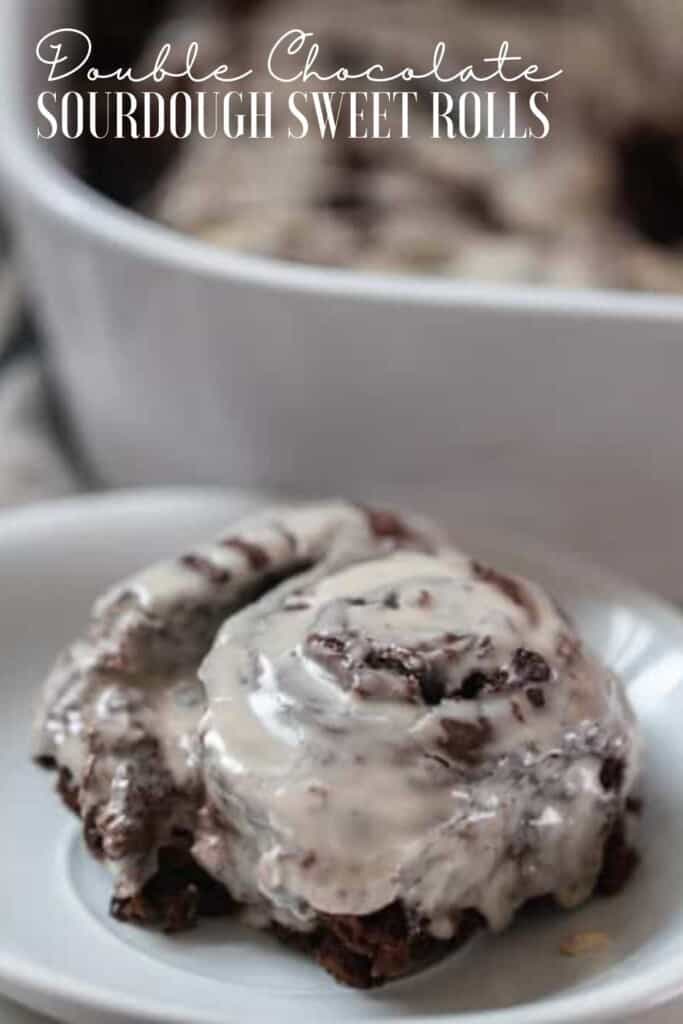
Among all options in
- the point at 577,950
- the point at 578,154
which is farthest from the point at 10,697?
the point at 578,154

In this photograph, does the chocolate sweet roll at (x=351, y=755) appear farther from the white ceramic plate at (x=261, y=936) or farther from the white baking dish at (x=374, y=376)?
the white baking dish at (x=374, y=376)

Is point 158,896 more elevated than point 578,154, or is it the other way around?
point 578,154

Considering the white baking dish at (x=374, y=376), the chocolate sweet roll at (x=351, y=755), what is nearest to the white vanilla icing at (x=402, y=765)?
the chocolate sweet roll at (x=351, y=755)

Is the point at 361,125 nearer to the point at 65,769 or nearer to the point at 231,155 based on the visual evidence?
the point at 231,155

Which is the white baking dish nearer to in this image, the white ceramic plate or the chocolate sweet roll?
the white ceramic plate

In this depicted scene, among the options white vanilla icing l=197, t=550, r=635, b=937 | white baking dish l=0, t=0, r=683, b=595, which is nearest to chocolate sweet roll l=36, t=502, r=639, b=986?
white vanilla icing l=197, t=550, r=635, b=937
